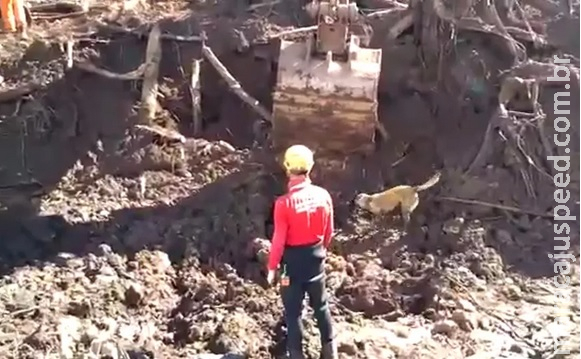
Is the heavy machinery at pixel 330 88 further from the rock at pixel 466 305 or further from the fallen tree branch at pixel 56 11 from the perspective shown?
the fallen tree branch at pixel 56 11

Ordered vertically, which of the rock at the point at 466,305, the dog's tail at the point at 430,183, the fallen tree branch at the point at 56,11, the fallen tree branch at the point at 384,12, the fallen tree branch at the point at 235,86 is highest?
the fallen tree branch at the point at 384,12

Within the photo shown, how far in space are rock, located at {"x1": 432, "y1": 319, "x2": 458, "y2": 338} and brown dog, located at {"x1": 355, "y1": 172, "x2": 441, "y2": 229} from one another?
101 centimetres

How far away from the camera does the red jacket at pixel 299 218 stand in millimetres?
5547

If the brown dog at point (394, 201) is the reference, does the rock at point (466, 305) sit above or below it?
below

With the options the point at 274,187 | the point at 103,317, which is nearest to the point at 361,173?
the point at 274,187

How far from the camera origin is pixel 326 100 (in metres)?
7.27

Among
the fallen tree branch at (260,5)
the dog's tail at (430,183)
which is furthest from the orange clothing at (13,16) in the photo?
the dog's tail at (430,183)

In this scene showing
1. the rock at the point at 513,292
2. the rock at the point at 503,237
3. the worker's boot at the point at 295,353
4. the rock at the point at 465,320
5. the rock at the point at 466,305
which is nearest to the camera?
the worker's boot at the point at 295,353

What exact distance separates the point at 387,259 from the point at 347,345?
3.15 ft

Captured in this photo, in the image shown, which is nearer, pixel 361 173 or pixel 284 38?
pixel 361 173

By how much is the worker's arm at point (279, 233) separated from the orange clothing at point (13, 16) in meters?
4.09

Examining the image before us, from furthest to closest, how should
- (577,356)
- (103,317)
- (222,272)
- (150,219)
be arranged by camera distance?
A: (150,219) → (222,272) → (103,317) → (577,356)

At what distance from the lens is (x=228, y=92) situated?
816 cm

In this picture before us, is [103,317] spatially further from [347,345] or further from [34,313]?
[347,345]
